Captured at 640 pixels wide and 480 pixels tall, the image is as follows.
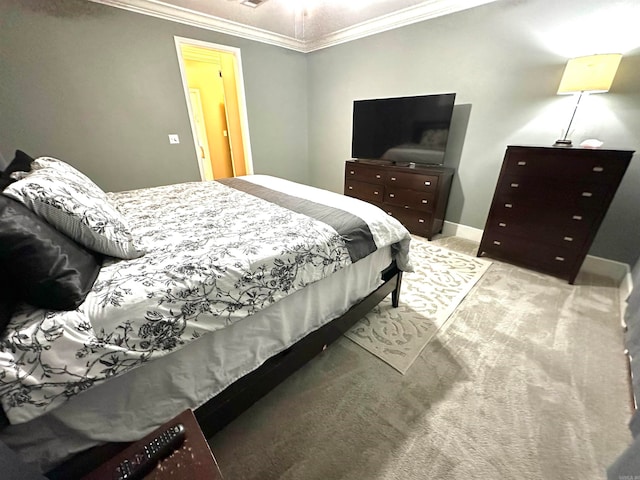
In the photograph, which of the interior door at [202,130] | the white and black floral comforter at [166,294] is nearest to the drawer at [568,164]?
the white and black floral comforter at [166,294]

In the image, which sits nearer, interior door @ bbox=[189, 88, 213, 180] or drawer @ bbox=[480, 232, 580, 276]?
drawer @ bbox=[480, 232, 580, 276]

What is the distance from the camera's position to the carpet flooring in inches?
39.7

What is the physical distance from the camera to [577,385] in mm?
1312

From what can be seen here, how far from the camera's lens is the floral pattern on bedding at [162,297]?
627mm

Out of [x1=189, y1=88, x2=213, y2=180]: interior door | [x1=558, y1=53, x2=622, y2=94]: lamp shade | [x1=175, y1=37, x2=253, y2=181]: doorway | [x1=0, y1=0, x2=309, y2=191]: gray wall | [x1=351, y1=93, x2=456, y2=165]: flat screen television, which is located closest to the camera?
[x1=558, y1=53, x2=622, y2=94]: lamp shade

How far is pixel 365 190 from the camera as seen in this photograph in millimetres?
3371

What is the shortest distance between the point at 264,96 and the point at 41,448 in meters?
4.03

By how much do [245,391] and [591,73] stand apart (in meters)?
3.08

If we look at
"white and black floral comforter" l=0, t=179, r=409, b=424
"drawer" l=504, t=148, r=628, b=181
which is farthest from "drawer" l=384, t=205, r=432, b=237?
"white and black floral comforter" l=0, t=179, r=409, b=424

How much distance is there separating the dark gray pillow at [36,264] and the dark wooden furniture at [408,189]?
287cm

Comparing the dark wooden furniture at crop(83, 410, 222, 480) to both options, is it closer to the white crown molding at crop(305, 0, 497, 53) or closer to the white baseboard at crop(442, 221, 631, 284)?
the white baseboard at crop(442, 221, 631, 284)

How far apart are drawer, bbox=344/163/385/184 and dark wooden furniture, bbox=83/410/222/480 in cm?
301

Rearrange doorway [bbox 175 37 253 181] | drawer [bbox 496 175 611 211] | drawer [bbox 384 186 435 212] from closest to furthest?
1. drawer [bbox 496 175 611 211]
2. drawer [bbox 384 186 435 212]
3. doorway [bbox 175 37 253 181]

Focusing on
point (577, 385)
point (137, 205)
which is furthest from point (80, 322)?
point (577, 385)
